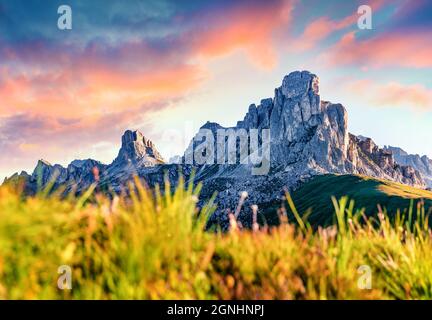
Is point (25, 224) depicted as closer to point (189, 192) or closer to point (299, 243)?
point (189, 192)

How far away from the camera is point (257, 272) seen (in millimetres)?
4641

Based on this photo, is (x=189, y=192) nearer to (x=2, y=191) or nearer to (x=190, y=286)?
(x=190, y=286)

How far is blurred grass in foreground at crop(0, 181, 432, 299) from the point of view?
3920 mm

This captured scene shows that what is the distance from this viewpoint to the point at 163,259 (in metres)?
4.41

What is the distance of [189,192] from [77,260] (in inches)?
61.5

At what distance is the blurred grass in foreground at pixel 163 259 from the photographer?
392cm

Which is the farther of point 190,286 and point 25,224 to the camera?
point 190,286
